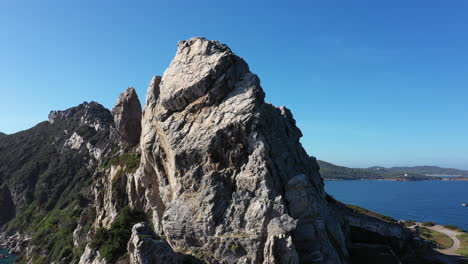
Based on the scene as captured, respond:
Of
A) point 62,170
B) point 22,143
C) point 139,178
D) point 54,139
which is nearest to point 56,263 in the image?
point 139,178

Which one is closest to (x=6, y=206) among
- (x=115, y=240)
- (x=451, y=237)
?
(x=115, y=240)

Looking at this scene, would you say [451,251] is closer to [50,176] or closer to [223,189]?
[223,189]

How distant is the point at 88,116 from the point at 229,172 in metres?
152

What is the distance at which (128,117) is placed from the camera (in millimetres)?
58438

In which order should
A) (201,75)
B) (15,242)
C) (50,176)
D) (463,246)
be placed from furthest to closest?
(50,176)
(15,242)
(463,246)
(201,75)

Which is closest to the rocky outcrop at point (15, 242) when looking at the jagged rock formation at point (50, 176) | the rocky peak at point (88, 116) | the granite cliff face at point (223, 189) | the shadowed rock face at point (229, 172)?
the jagged rock formation at point (50, 176)

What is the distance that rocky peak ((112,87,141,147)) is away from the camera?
5847 centimetres

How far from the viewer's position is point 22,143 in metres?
172

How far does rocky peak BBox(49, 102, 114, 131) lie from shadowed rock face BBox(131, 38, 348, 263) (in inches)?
4424

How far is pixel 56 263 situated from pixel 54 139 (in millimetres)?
120257

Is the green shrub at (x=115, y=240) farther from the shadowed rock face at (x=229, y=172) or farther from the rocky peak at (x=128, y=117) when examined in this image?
the rocky peak at (x=128, y=117)

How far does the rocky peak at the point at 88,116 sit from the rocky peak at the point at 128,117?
3145 inches

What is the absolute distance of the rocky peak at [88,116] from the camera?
148000mm

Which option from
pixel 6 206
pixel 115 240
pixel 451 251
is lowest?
pixel 451 251
